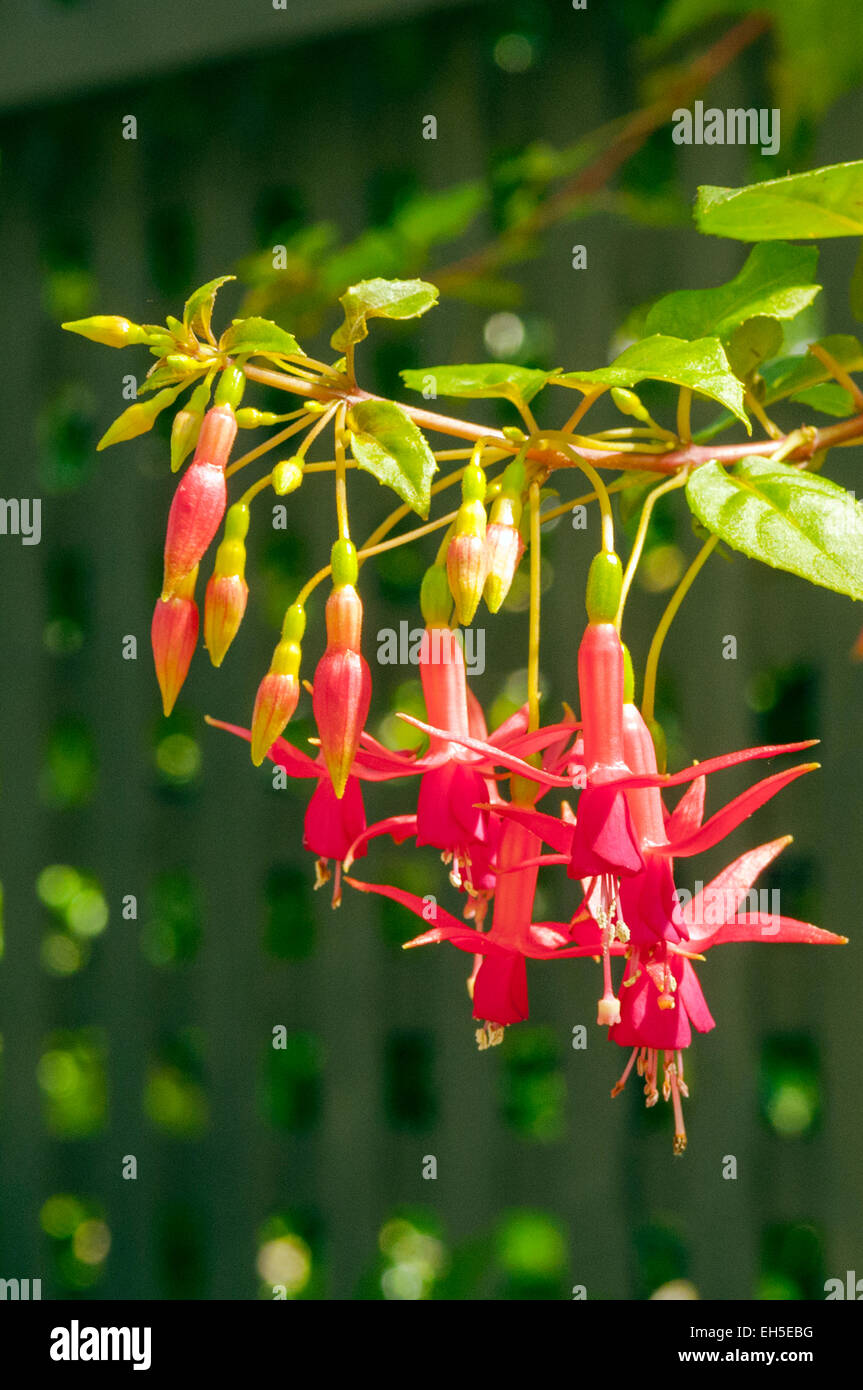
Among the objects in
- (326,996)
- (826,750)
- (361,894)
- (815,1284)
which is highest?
(826,750)

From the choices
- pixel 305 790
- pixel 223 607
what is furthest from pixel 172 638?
pixel 305 790

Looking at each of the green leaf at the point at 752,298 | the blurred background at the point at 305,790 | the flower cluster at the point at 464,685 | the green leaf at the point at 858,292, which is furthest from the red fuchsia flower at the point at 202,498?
the blurred background at the point at 305,790

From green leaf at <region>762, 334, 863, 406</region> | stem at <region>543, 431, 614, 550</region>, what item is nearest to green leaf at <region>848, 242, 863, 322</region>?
green leaf at <region>762, 334, 863, 406</region>

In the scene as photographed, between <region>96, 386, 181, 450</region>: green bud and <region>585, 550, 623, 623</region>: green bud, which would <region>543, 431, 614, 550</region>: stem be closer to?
<region>585, 550, 623, 623</region>: green bud

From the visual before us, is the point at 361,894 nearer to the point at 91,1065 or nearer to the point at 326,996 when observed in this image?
the point at 326,996

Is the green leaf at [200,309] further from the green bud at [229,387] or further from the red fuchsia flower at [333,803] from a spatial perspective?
the red fuchsia flower at [333,803]

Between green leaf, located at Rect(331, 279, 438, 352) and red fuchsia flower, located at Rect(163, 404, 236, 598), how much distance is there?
0.05m

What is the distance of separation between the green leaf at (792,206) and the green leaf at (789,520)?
107 millimetres

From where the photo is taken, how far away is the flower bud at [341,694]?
398 mm

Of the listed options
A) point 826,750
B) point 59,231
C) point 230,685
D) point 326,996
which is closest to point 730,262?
point 826,750

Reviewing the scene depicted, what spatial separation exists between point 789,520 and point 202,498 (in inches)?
7.5

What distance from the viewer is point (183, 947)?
1.54 metres

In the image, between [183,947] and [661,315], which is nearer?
[661,315]

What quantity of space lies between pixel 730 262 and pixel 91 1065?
1.28 metres
